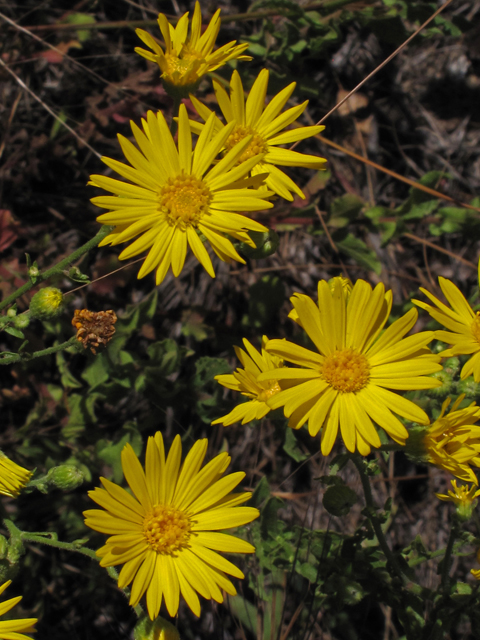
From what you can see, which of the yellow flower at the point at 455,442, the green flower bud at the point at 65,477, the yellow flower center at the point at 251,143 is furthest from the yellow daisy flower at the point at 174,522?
the yellow flower center at the point at 251,143

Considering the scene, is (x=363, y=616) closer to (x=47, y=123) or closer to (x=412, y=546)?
(x=412, y=546)

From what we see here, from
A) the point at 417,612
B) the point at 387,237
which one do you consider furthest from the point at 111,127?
the point at 417,612

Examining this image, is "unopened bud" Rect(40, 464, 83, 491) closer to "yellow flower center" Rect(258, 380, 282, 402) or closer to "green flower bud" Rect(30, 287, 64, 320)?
"green flower bud" Rect(30, 287, 64, 320)

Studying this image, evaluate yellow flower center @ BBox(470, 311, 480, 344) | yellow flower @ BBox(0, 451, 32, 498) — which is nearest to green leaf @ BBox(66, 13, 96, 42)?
yellow flower @ BBox(0, 451, 32, 498)

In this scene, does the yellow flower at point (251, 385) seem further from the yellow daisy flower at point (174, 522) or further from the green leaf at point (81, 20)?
the green leaf at point (81, 20)

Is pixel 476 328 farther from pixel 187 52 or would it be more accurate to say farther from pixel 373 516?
pixel 187 52
